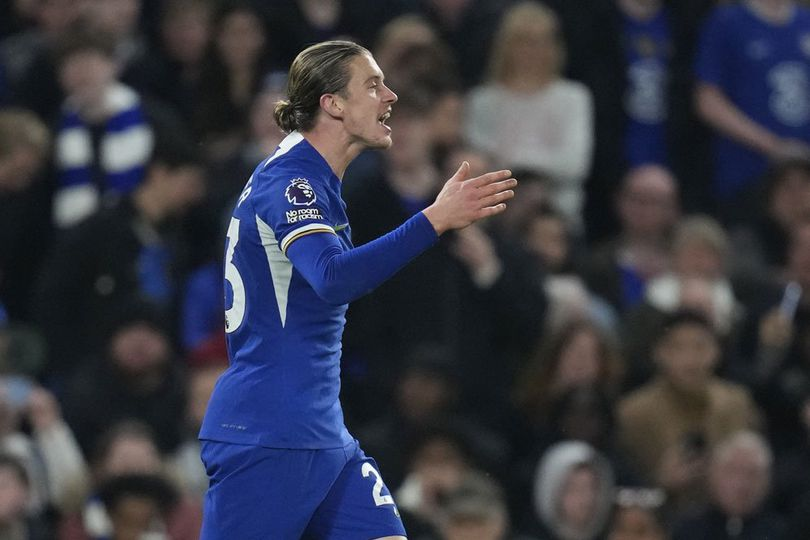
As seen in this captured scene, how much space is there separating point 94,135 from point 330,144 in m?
4.64

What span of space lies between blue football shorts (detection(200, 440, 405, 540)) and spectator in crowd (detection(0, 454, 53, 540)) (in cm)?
283

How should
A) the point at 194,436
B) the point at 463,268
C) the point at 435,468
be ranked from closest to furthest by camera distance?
1. the point at 435,468
2. the point at 194,436
3. the point at 463,268

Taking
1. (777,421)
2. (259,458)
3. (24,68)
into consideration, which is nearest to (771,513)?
(777,421)

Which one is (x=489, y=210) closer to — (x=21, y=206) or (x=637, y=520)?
(x=637, y=520)

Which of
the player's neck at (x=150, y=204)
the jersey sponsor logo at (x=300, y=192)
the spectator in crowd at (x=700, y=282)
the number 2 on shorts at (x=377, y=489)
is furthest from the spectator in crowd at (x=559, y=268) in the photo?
the jersey sponsor logo at (x=300, y=192)

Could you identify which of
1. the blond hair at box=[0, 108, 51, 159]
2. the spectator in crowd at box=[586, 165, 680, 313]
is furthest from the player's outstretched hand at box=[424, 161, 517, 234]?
the blond hair at box=[0, 108, 51, 159]

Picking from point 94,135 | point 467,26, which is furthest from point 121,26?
point 467,26

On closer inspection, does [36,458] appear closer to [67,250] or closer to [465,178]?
[67,250]

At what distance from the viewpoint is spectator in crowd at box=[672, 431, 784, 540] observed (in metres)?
8.57

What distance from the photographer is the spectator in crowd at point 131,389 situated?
29.4ft

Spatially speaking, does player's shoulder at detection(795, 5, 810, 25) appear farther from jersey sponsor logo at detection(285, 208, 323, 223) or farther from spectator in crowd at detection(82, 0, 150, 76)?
jersey sponsor logo at detection(285, 208, 323, 223)

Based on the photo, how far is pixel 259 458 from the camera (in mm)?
5387

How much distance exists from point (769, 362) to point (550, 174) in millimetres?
1664

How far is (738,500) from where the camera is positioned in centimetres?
864
